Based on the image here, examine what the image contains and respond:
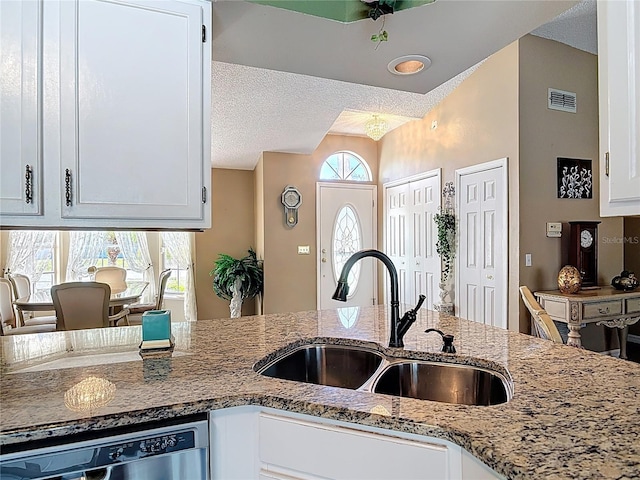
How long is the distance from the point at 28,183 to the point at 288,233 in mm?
4456

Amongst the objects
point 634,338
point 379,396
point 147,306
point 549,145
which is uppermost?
point 549,145

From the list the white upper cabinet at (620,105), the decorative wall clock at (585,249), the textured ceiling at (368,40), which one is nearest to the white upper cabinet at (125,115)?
the textured ceiling at (368,40)

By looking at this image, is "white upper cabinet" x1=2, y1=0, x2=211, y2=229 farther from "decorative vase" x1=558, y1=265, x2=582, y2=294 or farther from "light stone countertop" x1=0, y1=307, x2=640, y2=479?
"decorative vase" x1=558, y1=265, x2=582, y2=294

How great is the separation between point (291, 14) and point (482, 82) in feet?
10.9

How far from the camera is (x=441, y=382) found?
4.74ft

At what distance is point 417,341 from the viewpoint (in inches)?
64.6

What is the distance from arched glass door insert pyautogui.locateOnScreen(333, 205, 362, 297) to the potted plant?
3.78ft

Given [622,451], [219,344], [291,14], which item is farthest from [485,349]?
[291,14]

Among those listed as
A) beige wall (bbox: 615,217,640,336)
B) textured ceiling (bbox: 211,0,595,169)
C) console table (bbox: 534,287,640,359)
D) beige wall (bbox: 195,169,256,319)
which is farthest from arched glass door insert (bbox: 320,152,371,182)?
textured ceiling (bbox: 211,0,595,169)

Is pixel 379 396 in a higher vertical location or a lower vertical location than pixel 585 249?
lower

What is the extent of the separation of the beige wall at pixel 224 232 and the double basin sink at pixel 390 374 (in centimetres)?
463

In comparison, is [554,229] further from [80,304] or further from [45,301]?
[45,301]

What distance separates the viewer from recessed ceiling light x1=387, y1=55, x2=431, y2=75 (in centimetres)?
181

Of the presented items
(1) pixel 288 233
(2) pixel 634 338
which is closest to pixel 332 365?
(1) pixel 288 233
